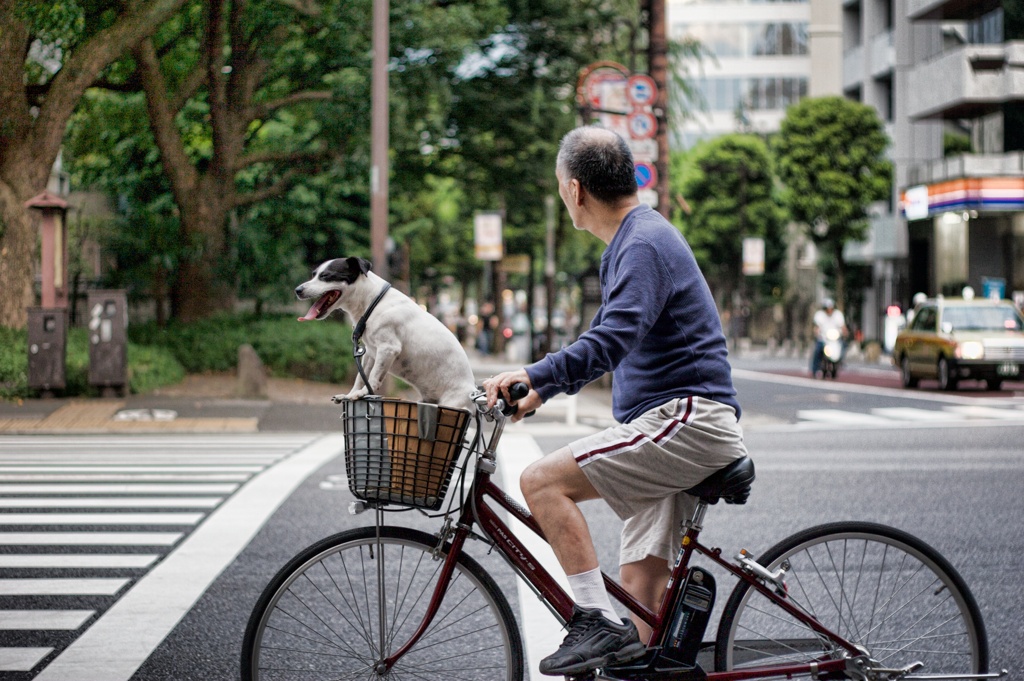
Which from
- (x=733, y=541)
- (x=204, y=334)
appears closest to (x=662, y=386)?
(x=733, y=541)

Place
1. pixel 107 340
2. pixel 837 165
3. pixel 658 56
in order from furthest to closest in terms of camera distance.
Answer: pixel 837 165 < pixel 658 56 < pixel 107 340

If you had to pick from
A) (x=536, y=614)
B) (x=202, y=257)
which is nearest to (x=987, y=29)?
(x=202, y=257)

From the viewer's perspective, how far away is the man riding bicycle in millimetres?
3164

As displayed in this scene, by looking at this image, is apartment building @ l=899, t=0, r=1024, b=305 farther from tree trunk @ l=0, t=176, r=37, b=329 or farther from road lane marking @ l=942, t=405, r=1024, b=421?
tree trunk @ l=0, t=176, r=37, b=329

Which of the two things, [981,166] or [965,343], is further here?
[981,166]

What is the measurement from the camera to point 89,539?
7.16m

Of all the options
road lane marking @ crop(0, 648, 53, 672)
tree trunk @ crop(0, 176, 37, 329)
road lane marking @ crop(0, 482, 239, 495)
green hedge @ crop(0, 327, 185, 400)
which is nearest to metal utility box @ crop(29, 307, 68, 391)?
green hedge @ crop(0, 327, 185, 400)

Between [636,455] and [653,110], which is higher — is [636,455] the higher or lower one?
the lower one

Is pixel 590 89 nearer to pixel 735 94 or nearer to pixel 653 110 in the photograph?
pixel 653 110

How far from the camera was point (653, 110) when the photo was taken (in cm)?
1759

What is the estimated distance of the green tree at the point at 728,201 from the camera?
6197cm

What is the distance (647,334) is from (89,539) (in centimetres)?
503

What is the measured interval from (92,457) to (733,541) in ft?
22.5

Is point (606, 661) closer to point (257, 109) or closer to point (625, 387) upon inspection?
point (625, 387)
